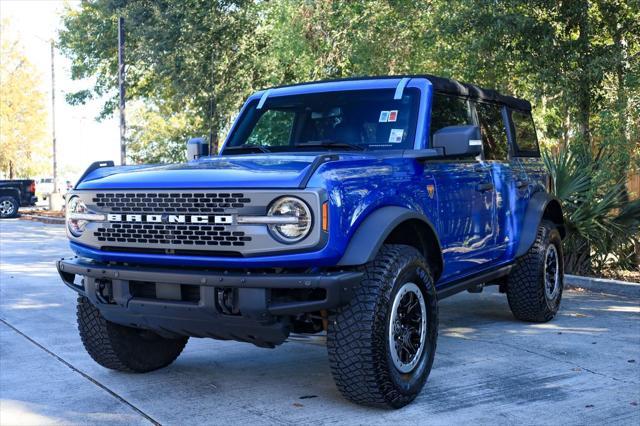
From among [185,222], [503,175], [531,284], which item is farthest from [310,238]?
[531,284]

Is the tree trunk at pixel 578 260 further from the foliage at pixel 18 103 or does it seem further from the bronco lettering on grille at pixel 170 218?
the foliage at pixel 18 103

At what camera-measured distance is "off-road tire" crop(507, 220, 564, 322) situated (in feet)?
22.5

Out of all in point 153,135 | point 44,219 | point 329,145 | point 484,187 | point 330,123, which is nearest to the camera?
point 329,145

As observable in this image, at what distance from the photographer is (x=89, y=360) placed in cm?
571

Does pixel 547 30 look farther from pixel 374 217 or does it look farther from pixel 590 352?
pixel 374 217

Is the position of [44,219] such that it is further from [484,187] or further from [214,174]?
[214,174]

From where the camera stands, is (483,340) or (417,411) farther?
(483,340)

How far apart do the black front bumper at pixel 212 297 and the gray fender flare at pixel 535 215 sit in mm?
2972

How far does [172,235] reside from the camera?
14.2 feet

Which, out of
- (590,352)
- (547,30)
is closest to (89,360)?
(590,352)

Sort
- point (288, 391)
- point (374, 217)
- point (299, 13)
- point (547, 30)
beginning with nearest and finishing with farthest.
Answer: point (374, 217)
point (288, 391)
point (547, 30)
point (299, 13)

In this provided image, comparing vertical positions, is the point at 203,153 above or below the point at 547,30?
below

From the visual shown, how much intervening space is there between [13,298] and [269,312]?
5614 millimetres

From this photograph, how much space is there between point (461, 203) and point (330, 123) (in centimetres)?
112
